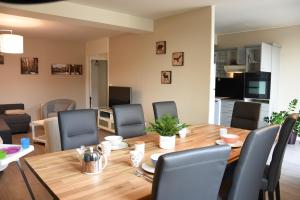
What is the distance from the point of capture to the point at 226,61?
5.71 meters

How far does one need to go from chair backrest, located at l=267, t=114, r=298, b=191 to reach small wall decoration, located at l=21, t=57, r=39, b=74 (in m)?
6.48

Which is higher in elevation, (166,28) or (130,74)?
(166,28)

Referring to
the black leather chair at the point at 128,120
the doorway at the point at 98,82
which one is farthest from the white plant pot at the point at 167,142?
the doorway at the point at 98,82

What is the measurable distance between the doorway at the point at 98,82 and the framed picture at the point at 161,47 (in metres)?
3.45

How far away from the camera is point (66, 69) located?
7383 millimetres

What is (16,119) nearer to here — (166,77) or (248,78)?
(166,77)

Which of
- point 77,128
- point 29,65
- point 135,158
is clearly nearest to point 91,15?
point 77,128

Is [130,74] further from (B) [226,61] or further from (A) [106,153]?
(A) [106,153]

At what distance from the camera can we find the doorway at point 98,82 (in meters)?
7.77

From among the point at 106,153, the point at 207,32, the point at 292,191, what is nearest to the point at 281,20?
the point at 207,32

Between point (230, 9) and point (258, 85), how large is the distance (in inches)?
71.8

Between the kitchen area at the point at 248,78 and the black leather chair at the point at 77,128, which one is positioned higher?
the kitchen area at the point at 248,78

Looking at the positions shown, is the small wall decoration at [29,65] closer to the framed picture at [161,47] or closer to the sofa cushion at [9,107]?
the sofa cushion at [9,107]

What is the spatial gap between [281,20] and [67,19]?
386 cm
